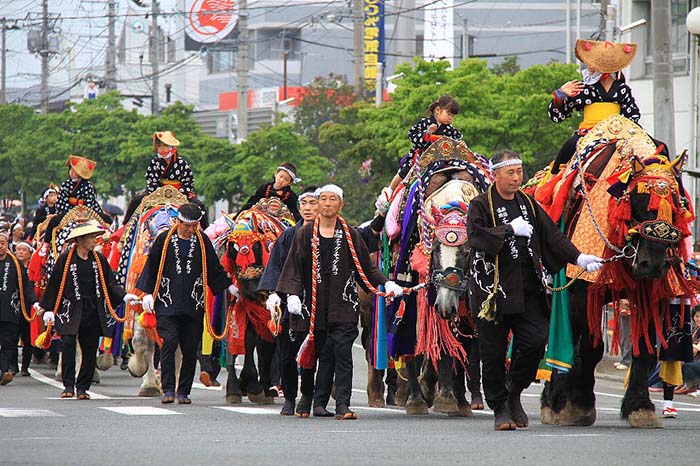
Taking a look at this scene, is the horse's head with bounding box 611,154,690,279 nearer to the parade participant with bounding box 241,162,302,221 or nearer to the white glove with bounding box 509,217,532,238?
the white glove with bounding box 509,217,532,238

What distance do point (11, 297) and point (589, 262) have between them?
11.0 m

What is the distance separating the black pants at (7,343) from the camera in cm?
2050

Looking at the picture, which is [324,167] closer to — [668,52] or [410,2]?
[410,2]

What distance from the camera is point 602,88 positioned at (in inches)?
570

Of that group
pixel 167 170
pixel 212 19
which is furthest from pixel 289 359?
pixel 212 19

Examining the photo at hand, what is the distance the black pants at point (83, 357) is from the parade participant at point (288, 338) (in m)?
2.92

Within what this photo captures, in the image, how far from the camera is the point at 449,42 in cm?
8100

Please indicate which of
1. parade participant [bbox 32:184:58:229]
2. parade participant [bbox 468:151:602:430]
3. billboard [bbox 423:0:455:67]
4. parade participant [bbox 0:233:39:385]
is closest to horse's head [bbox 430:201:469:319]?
parade participant [bbox 468:151:602:430]

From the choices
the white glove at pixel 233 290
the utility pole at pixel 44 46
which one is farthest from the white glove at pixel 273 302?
the utility pole at pixel 44 46

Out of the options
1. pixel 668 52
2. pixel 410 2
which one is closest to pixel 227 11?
pixel 410 2

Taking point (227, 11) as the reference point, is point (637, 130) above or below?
below

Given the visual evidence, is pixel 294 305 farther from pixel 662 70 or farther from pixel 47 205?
pixel 47 205

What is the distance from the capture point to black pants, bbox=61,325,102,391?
55.4 ft

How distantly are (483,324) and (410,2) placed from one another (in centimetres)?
5616
